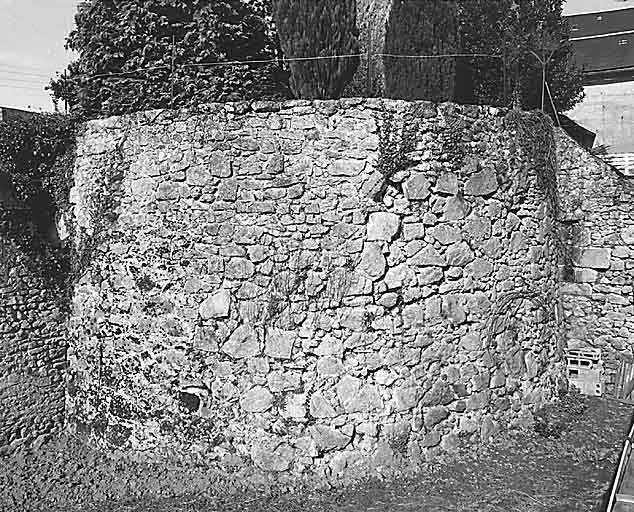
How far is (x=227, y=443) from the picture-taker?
7188mm

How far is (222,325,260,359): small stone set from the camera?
7141 mm

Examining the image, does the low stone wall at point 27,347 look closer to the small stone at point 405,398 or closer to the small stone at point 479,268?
the small stone at point 405,398

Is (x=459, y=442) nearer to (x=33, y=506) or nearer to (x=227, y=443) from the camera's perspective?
(x=227, y=443)

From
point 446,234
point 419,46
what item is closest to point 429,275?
point 446,234

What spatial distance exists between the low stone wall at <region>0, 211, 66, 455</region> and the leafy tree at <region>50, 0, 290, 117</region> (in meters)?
2.57

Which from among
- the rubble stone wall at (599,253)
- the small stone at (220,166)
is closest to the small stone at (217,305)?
the small stone at (220,166)

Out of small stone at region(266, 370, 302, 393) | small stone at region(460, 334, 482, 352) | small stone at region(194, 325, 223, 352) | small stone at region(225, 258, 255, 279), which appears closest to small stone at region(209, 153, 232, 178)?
small stone at region(225, 258, 255, 279)

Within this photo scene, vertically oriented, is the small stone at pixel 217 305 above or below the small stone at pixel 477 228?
below

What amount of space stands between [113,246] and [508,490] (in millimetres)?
4945

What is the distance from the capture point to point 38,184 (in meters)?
8.32

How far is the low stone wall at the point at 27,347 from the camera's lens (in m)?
8.05

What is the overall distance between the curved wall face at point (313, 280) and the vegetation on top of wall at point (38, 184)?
1086 millimetres

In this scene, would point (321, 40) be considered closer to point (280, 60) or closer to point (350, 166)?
point (280, 60)

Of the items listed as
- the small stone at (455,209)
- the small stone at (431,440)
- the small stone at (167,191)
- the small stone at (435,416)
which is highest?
the small stone at (167,191)
